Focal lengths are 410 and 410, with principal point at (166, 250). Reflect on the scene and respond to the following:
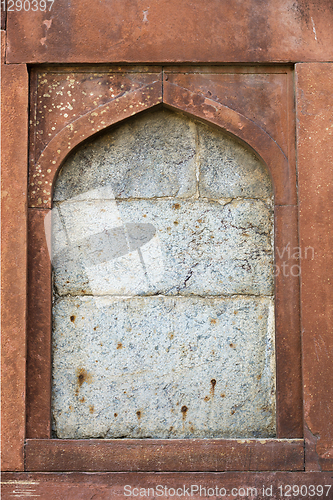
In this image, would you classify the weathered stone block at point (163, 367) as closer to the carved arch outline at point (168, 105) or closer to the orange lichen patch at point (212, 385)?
the orange lichen patch at point (212, 385)

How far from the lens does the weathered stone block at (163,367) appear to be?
2383mm

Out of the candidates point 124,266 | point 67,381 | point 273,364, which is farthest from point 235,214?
point 67,381

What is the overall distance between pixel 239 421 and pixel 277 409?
9.1 inches

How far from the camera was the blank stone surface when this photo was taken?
2393 millimetres

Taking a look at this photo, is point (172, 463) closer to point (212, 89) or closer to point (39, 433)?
point (39, 433)

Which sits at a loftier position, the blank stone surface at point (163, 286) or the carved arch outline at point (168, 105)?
the carved arch outline at point (168, 105)

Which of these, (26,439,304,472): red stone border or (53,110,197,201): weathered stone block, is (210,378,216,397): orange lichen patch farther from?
(53,110,197,201): weathered stone block

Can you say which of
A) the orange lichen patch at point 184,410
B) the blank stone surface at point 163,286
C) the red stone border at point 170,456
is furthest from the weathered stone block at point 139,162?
the red stone border at point 170,456

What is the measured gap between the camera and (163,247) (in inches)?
98.6

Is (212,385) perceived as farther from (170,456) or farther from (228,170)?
(228,170)

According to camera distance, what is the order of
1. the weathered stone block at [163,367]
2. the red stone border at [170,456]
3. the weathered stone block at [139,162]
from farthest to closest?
the weathered stone block at [139,162] < the weathered stone block at [163,367] < the red stone border at [170,456]

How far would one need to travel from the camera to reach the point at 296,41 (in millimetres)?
2430

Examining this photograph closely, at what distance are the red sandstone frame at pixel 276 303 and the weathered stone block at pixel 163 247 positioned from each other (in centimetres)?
13

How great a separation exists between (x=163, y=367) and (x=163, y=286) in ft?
1.56
